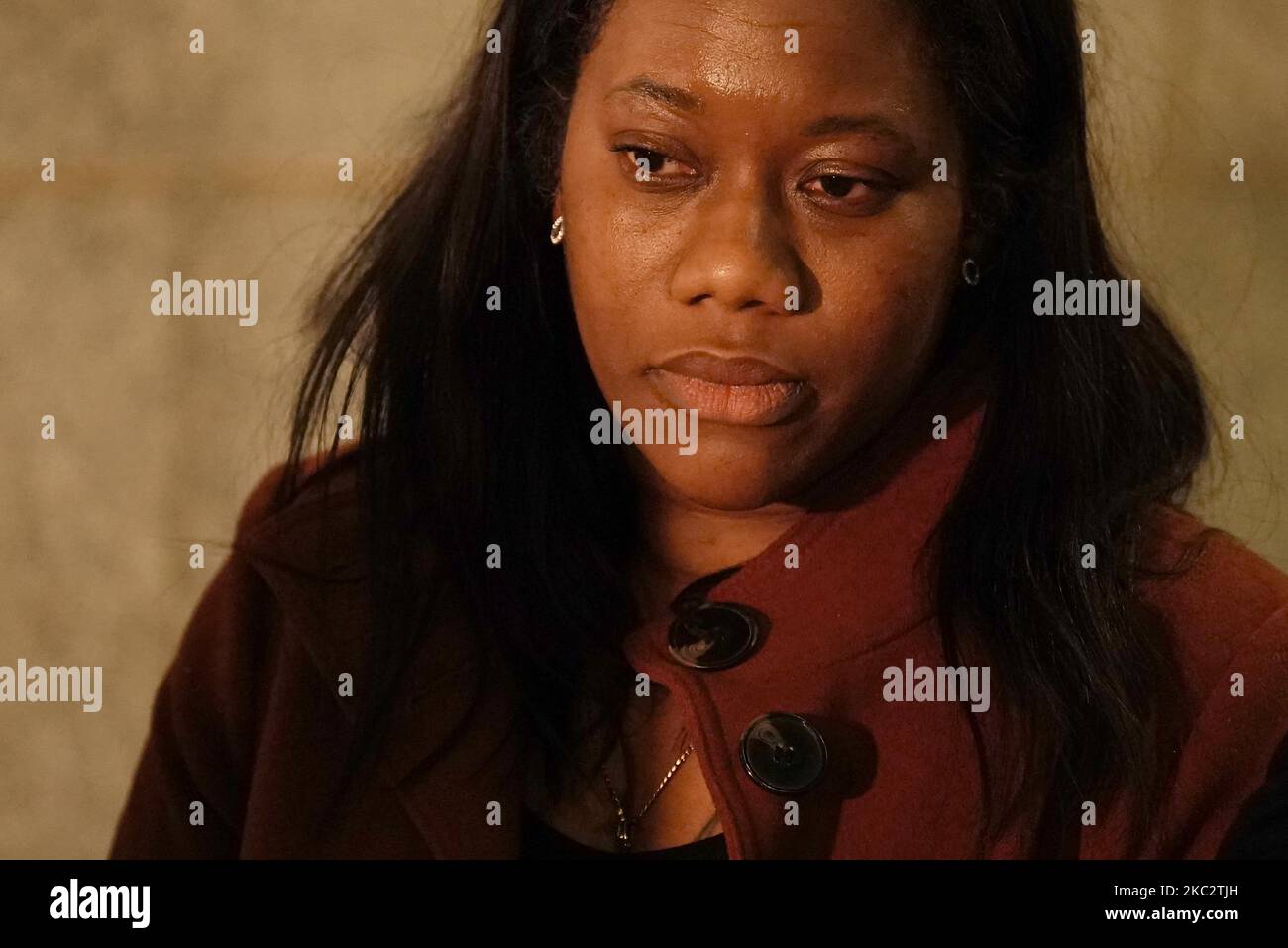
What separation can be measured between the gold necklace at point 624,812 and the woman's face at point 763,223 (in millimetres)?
173

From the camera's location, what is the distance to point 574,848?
2.89 ft

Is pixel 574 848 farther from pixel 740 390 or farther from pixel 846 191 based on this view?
pixel 846 191

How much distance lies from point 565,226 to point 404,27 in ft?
1.14

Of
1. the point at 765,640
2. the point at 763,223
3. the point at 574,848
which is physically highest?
the point at 763,223

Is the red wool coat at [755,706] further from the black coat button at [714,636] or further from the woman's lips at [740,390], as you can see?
the woman's lips at [740,390]

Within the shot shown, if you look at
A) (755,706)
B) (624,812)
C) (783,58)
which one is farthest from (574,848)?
(783,58)

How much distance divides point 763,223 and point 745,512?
23 centimetres

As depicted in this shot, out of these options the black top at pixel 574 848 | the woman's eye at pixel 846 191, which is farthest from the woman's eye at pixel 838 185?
the black top at pixel 574 848

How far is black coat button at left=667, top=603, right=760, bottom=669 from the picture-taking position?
87 cm

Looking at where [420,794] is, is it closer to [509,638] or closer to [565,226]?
[509,638]

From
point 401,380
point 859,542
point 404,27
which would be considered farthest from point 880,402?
point 404,27

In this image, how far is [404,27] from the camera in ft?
3.76

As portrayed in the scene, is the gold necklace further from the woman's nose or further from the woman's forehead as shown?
the woman's forehead

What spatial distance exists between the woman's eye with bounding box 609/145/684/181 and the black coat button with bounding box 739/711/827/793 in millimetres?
326
